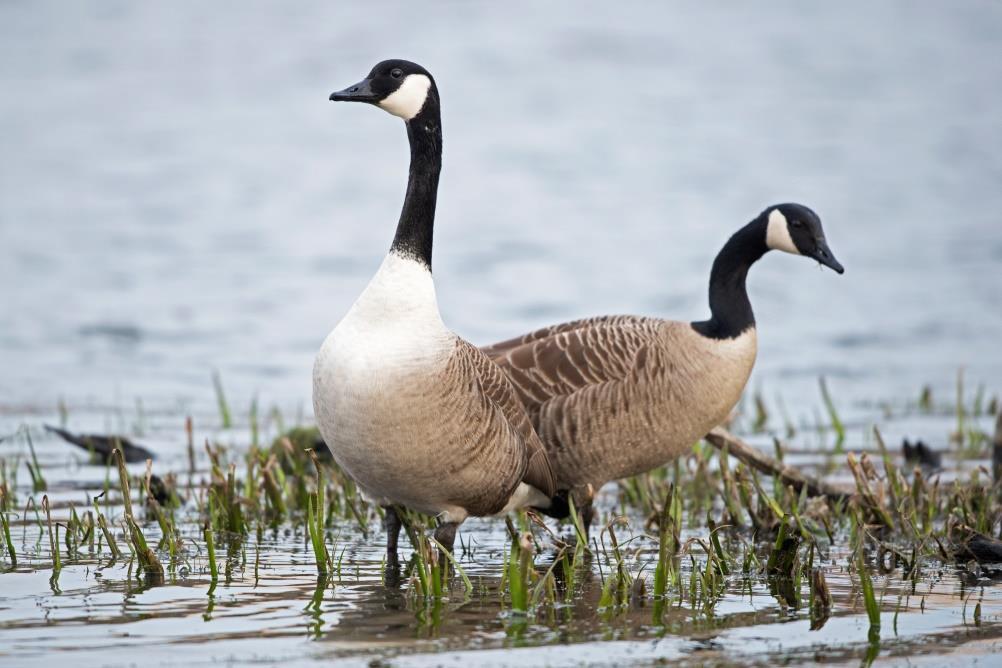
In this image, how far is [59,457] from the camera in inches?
412

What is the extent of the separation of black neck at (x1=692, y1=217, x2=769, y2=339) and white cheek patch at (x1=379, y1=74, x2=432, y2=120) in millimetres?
2450

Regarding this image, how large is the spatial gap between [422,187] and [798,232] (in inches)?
117

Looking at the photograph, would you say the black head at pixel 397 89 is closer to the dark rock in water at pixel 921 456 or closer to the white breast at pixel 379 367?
the white breast at pixel 379 367

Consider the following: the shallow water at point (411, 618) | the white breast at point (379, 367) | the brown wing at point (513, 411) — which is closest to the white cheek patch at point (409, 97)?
the white breast at point (379, 367)

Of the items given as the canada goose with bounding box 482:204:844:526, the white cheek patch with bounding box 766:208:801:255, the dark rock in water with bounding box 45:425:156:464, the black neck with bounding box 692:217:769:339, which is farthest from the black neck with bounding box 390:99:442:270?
the dark rock in water with bounding box 45:425:156:464

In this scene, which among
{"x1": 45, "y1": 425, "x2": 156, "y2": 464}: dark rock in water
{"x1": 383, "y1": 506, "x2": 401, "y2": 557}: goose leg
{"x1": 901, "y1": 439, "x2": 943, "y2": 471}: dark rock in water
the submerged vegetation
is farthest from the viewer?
{"x1": 901, "y1": 439, "x2": 943, "y2": 471}: dark rock in water

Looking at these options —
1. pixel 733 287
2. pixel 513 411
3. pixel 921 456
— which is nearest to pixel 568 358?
pixel 513 411

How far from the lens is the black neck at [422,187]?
6926mm

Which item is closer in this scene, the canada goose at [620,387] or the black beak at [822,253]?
the canada goose at [620,387]

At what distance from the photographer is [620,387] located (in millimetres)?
8117

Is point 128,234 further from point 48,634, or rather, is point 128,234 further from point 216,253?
point 48,634

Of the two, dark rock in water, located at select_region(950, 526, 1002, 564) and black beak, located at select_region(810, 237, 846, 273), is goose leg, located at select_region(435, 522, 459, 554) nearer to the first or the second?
dark rock in water, located at select_region(950, 526, 1002, 564)

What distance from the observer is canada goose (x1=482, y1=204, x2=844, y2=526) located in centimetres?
802

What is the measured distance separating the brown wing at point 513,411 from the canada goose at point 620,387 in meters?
0.48
